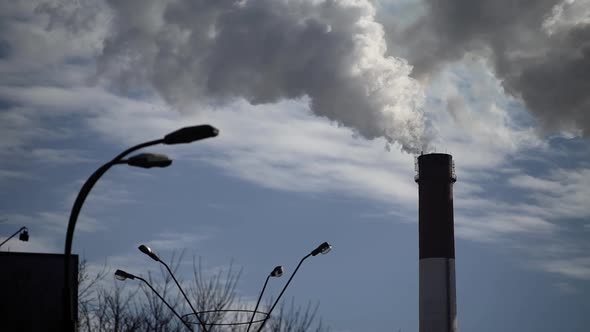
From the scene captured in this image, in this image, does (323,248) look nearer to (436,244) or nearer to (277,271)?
(277,271)

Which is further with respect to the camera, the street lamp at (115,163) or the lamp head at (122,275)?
the lamp head at (122,275)

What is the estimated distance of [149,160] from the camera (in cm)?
1334

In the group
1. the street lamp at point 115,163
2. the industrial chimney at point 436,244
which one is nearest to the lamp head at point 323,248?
the street lamp at point 115,163

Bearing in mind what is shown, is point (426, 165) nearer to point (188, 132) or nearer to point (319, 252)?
point (319, 252)

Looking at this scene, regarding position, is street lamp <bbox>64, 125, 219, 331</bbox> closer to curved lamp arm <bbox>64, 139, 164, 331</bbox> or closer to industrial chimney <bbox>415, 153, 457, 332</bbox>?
curved lamp arm <bbox>64, 139, 164, 331</bbox>

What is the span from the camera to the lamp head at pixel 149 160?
13.3m

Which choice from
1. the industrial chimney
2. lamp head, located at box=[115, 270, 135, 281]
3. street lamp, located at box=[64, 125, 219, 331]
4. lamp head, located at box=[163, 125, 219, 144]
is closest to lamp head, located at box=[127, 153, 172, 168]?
street lamp, located at box=[64, 125, 219, 331]

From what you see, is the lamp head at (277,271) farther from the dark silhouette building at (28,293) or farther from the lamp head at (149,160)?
the lamp head at (149,160)

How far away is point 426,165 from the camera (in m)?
64.3

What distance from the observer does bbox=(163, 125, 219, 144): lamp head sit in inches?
490

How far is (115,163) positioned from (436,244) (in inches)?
1955

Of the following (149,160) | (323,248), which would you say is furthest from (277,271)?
(149,160)

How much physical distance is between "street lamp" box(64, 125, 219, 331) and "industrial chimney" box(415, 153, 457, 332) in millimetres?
49451

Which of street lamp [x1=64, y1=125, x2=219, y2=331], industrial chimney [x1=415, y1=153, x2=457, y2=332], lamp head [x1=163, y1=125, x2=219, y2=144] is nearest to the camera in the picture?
lamp head [x1=163, y1=125, x2=219, y2=144]
